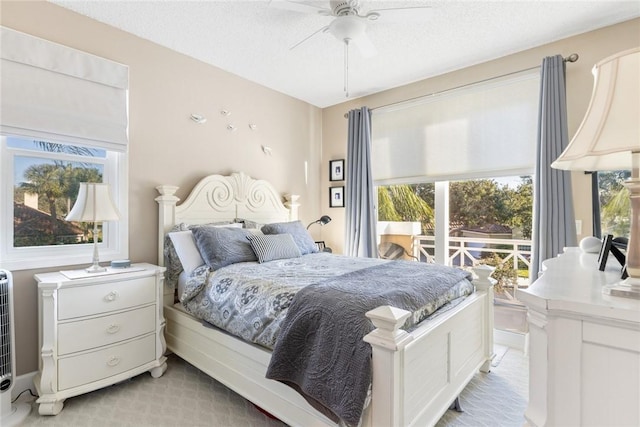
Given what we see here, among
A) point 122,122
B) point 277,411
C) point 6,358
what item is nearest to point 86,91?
point 122,122

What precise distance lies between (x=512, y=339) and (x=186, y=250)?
9.84ft

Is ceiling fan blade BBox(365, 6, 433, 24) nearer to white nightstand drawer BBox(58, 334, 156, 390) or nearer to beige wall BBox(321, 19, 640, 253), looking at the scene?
beige wall BBox(321, 19, 640, 253)

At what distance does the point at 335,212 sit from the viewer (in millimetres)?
4359

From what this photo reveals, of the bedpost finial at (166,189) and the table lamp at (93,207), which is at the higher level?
the bedpost finial at (166,189)

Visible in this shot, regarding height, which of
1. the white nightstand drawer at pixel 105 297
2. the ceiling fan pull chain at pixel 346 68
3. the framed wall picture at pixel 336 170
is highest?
the ceiling fan pull chain at pixel 346 68

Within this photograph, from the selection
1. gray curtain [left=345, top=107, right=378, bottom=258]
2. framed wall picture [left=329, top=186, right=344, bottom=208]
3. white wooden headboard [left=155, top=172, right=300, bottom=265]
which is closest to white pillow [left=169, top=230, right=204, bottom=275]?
white wooden headboard [left=155, top=172, right=300, bottom=265]

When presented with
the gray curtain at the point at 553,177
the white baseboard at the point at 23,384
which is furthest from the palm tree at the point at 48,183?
the gray curtain at the point at 553,177

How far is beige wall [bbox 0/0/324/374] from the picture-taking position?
7.30 feet

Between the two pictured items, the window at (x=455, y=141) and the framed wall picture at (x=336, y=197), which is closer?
the window at (x=455, y=141)

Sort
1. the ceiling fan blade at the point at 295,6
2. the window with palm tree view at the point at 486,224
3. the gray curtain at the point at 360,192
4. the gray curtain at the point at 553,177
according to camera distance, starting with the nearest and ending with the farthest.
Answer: the ceiling fan blade at the point at 295,6
the gray curtain at the point at 553,177
the window with palm tree view at the point at 486,224
the gray curtain at the point at 360,192

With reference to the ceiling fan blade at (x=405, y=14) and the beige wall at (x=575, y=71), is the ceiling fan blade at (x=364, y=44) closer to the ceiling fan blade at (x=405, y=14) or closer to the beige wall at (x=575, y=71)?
the ceiling fan blade at (x=405, y=14)

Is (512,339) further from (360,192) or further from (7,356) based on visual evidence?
(7,356)

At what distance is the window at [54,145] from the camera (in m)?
2.14

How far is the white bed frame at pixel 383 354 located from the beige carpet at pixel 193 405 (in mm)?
133
